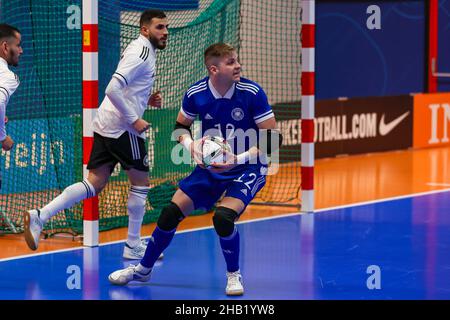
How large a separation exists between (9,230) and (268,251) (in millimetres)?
2700

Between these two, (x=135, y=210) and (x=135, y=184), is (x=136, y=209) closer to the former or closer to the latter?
(x=135, y=210)

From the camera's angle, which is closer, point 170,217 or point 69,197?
point 170,217

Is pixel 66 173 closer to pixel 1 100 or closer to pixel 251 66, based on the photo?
pixel 1 100

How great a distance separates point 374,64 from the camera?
1902 centimetres

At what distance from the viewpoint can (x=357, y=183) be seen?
13.7 m

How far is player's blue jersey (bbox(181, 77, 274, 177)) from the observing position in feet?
25.1

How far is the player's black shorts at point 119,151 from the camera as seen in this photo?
8789mm

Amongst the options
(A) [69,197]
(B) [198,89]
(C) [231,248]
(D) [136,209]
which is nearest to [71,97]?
(D) [136,209]

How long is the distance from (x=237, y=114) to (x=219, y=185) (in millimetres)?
554

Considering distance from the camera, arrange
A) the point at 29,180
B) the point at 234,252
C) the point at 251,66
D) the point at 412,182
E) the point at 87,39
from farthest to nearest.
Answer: the point at 251,66 < the point at 412,182 < the point at 29,180 < the point at 87,39 < the point at 234,252

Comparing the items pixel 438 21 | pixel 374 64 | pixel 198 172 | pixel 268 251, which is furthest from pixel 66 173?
pixel 438 21

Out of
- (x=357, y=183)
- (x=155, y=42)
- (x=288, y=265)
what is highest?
(x=155, y=42)

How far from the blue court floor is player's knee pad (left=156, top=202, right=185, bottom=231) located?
0.51 m

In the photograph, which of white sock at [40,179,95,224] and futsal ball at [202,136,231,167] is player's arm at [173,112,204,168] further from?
white sock at [40,179,95,224]
